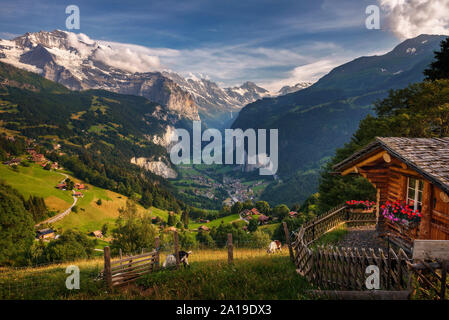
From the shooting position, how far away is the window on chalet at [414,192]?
11.4 meters

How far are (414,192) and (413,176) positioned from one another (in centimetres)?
97

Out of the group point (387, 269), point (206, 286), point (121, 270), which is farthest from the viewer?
point (121, 270)

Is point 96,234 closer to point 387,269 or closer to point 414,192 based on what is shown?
point 414,192

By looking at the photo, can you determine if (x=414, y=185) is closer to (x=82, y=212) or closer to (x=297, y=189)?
(x=82, y=212)

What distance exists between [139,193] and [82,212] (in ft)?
157

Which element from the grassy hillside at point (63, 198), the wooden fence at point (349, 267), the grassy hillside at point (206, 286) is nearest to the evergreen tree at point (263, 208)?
the grassy hillside at point (63, 198)

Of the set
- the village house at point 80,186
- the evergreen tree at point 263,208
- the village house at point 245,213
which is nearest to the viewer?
the village house at point 245,213

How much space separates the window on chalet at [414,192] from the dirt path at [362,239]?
313 centimetres

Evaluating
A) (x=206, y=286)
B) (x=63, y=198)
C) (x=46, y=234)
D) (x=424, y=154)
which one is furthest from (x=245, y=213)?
(x=206, y=286)

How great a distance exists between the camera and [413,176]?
11.4 meters

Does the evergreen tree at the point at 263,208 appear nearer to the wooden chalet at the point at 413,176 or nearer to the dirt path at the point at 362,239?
the dirt path at the point at 362,239

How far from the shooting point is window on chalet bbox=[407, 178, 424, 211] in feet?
37.3

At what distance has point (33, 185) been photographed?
9131 centimetres
